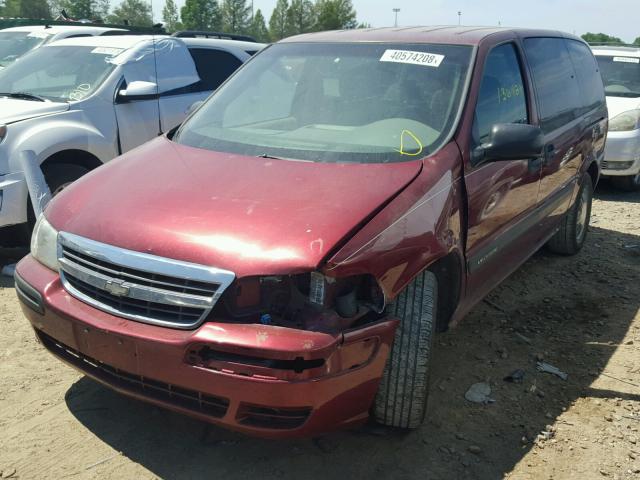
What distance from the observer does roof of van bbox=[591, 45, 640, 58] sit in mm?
9320

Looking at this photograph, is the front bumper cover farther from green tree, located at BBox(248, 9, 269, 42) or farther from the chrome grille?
green tree, located at BBox(248, 9, 269, 42)

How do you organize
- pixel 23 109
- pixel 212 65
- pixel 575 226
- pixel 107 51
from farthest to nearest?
pixel 212 65 → pixel 107 51 → pixel 575 226 → pixel 23 109

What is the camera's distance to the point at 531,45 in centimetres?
421

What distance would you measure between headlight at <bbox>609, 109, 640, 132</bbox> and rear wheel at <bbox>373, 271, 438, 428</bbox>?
20.7 ft

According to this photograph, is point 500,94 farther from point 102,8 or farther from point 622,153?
point 102,8

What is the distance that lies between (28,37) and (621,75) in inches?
340

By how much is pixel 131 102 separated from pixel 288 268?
4.11 m

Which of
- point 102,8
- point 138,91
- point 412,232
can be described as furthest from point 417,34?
point 102,8

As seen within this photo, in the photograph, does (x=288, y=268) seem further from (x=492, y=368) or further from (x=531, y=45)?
(x=531, y=45)

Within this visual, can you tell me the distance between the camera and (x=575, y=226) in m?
5.34

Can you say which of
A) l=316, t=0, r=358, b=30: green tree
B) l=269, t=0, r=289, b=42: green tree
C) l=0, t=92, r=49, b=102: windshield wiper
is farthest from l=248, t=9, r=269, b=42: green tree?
l=0, t=92, r=49, b=102: windshield wiper

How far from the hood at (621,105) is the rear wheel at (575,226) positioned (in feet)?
10.1

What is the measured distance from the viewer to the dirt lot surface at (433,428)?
2688mm

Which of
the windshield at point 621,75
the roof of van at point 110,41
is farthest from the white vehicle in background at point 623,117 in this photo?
the roof of van at point 110,41
